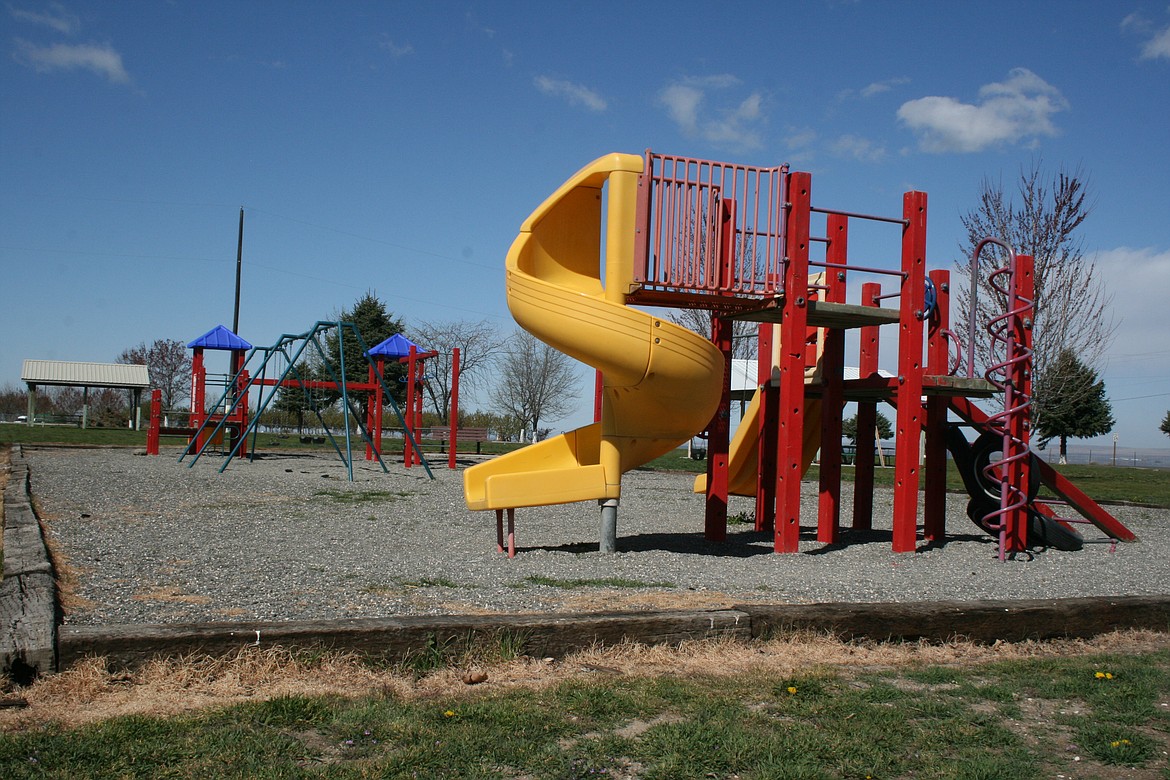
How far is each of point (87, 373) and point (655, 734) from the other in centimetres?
5883

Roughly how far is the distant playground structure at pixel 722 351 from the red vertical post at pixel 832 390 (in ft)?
0.06

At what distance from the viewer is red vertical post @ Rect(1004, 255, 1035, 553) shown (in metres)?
9.54

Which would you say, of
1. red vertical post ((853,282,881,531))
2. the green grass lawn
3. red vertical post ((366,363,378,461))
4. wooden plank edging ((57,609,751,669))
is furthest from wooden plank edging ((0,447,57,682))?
red vertical post ((366,363,378,461))

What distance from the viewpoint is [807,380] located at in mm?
11023

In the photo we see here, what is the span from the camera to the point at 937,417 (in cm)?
1047

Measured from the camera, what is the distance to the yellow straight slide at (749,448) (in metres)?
11.6

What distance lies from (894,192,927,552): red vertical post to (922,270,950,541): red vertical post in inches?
47.4

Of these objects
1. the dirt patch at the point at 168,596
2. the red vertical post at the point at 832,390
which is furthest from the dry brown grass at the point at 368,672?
the red vertical post at the point at 832,390

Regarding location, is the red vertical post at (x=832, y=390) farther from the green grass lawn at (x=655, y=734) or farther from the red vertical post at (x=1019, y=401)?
the green grass lawn at (x=655, y=734)

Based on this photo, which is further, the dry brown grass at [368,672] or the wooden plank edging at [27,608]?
the wooden plank edging at [27,608]

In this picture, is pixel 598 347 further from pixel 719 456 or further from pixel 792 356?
pixel 719 456

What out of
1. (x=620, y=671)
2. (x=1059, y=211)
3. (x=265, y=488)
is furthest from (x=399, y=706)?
(x=1059, y=211)

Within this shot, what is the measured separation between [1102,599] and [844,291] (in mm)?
4934

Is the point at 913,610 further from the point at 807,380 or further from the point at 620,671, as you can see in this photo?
the point at 807,380
